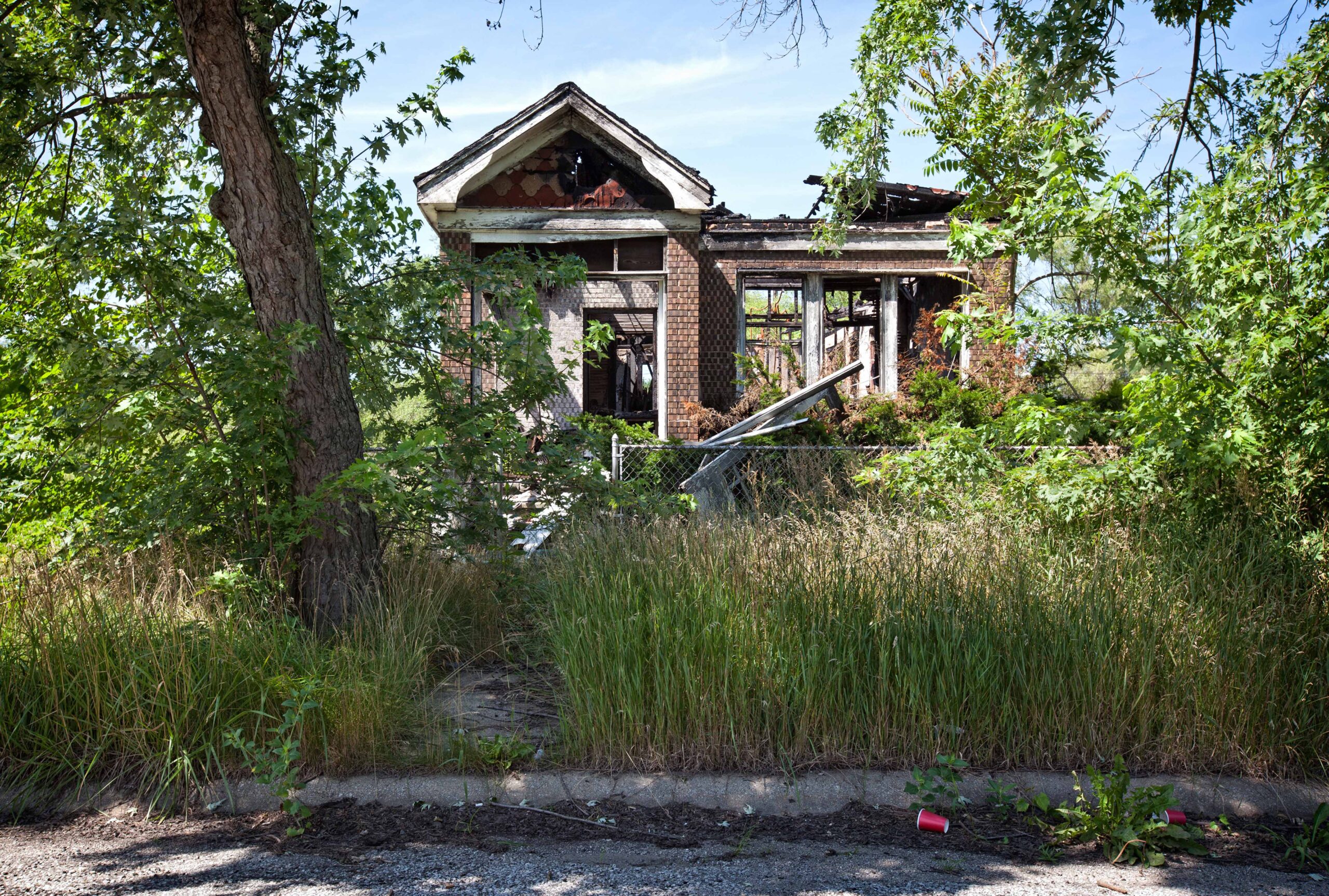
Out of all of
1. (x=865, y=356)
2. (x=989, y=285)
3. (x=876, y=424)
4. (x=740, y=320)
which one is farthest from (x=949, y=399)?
(x=865, y=356)

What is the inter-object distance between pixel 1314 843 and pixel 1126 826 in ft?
2.90

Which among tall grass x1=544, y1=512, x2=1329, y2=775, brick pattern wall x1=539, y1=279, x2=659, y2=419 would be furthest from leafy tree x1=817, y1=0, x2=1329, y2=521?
brick pattern wall x1=539, y1=279, x2=659, y2=419

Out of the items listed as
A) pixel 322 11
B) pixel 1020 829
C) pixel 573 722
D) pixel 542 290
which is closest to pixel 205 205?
pixel 322 11

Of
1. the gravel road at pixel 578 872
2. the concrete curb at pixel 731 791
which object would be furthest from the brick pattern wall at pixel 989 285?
the gravel road at pixel 578 872

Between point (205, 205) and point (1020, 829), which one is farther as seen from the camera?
point (205, 205)

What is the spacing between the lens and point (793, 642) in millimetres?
4945

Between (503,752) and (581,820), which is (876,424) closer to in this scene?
(503,752)

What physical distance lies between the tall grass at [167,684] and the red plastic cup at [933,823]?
2.49 m

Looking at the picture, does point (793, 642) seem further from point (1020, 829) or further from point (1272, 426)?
point (1272, 426)

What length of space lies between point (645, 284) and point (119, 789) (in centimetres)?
1182

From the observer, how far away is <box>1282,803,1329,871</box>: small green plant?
12.8ft

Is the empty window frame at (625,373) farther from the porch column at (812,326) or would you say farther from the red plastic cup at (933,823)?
the red plastic cup at (933,823)

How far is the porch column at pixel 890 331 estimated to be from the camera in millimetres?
16266

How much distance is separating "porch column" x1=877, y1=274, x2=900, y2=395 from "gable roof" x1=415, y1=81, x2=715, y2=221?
3.84m
